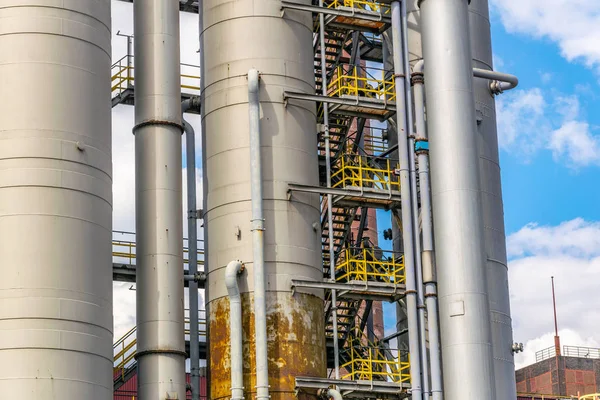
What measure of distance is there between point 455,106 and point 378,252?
7206mm

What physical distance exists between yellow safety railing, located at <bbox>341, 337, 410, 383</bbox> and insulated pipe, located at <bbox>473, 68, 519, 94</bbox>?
10.5 meters

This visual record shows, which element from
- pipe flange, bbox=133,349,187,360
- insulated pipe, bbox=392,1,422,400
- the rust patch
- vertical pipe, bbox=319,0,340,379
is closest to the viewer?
pipe flange, bbox=133,349,187,360

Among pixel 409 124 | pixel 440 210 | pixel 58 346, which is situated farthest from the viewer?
pixel 409 124

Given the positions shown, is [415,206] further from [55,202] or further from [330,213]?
[55,202]

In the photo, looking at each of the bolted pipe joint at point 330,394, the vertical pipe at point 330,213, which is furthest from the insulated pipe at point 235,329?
the vertical pipe at point 330,213

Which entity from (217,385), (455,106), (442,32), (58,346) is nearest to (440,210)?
(455,106)

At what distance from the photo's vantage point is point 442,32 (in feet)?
140

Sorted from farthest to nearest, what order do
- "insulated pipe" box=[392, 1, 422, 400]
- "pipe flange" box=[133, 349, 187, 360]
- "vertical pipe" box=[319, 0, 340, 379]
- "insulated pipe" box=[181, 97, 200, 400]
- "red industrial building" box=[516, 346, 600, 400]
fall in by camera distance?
"red industrial building" box=[516, 346, 600, 400], "insulated pipe" box=[181, 97, 200, 400], "vertical pipe" box=[319, 0, 340, 379], "insulated pipe" box=[392, 1, 422, 400], "pipe flange" box=[133, 349, 187, 360]

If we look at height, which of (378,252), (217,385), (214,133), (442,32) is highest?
(442,32)

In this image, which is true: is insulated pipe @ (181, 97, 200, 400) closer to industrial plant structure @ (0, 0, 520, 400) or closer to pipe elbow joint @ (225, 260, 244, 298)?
industrial plant structure @ (0, 0, 520, 400)

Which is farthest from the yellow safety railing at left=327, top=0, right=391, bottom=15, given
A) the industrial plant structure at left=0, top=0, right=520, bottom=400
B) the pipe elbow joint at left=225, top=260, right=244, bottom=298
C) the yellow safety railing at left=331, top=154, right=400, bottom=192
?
the pipe elbow joint at left=225, top=260, right=244, bottom=298

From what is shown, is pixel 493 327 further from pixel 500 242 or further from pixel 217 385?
pixel 217 385

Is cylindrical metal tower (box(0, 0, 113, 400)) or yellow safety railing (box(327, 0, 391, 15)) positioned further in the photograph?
yellow safety railing (box(327, 0, 391, 15))

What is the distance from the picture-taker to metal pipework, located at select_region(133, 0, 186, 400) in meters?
39.9
